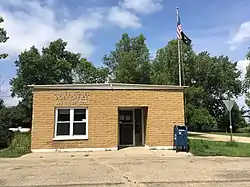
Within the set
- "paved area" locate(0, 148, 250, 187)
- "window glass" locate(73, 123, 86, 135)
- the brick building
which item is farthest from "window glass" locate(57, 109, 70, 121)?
"paved area" locate(0, 148, 250, 187)

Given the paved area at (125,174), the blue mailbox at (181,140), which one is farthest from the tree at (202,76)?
the paved area at (125,174)

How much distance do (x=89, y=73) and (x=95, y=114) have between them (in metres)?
43.2

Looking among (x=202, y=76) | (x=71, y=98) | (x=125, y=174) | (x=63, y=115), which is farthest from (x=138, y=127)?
(x=202, y=76)

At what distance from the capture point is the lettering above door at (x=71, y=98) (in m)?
18.8

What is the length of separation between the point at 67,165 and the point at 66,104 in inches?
240

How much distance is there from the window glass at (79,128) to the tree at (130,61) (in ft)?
120

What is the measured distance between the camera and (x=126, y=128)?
20.6m

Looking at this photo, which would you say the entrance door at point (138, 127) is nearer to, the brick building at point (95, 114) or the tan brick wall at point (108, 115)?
the brick building at point (95, 114)

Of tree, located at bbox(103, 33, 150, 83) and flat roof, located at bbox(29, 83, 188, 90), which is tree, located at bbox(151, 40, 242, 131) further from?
flat roof, located at bbox(29, 83, 188, 90)

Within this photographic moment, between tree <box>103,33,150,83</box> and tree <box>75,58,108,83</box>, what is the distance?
189cm

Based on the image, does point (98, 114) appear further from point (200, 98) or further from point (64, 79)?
point (64, 79)

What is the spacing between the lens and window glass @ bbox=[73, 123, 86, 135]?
18.8 metres

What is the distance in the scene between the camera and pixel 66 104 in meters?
18.8

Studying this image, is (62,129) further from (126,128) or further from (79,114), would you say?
(126,128)
